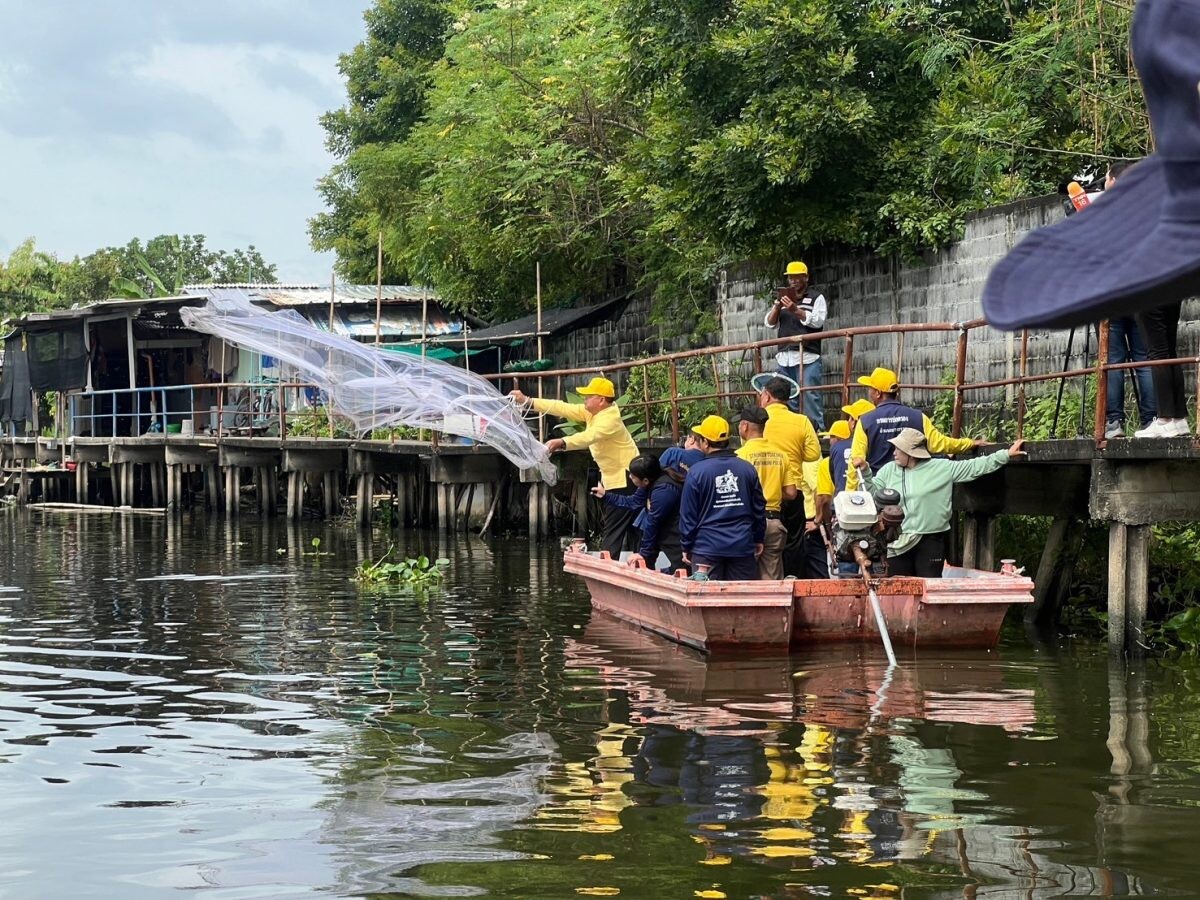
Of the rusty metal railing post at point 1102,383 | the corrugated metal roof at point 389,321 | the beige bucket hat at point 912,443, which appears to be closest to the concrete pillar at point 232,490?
the corrugated metal roof at point 389,321

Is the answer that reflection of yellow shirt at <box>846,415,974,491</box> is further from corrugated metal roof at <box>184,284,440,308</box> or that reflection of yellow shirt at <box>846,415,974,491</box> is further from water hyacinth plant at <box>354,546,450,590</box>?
corrugated metal roof at <box>184,284,440,308</box>

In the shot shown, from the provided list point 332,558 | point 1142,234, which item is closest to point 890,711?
point 1142,234

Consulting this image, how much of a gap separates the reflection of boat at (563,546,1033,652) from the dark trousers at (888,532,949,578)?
27 centimetres

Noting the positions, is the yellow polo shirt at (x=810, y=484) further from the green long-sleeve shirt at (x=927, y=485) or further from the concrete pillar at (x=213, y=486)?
the concrete pillar at (x=213, y=486)

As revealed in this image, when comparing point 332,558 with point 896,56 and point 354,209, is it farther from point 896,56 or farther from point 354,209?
point 354,209

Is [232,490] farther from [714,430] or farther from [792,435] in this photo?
[714,430]

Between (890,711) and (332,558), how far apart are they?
14521mm

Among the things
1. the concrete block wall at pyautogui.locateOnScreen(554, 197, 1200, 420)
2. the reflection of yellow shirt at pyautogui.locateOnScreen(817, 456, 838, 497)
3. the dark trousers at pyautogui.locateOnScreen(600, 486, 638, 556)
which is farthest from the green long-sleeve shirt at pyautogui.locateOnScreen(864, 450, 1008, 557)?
the dark trousers at pyautogui.locateOnScreen(600, 486, 638, 556)

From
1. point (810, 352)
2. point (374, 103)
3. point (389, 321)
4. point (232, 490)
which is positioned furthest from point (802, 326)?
point (374, 103)

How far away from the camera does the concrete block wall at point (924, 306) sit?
662 inches

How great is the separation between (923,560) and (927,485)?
709 mm

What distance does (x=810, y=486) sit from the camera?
46.2 ft

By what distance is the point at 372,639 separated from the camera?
47.2ft

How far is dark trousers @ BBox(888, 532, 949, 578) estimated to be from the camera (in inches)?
513
